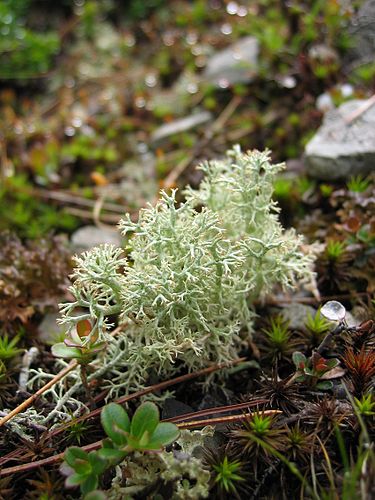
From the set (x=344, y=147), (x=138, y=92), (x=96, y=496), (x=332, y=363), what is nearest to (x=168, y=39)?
(x=138, y=92)

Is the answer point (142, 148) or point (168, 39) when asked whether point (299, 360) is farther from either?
point (168, 39)

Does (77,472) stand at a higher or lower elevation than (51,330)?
higher

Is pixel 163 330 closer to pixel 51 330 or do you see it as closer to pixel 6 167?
pixel 51 330

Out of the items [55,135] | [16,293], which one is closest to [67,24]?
[55,135]

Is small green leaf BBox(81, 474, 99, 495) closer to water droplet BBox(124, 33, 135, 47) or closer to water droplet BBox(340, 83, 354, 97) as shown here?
water droplet BBox(340, 83, 354, 97)

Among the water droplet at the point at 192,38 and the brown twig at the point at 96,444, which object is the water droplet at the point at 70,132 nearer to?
the water droplet at the point at 192,38

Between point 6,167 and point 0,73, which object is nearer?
point 6,167

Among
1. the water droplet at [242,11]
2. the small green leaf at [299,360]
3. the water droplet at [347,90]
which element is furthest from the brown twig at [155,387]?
the water droplet at [242,11]
